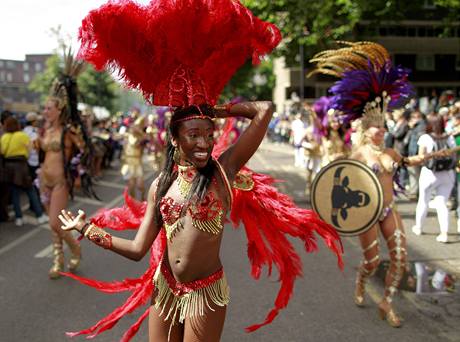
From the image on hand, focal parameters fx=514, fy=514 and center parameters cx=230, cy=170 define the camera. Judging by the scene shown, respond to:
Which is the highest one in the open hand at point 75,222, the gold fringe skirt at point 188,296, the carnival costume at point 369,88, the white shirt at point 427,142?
the carnival costume at point 369,88

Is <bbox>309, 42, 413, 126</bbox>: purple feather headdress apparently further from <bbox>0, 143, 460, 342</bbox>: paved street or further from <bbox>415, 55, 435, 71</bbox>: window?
<bbox>415, 55, 435, 71</bbox>: window

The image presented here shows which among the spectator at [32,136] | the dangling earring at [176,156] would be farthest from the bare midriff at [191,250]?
the spectator at [32,136]

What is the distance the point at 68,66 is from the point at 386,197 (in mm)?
4114

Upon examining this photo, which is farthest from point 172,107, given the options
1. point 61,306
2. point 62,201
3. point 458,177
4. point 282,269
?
point 458,177

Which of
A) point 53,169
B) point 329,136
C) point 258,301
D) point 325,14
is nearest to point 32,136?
point 53,169

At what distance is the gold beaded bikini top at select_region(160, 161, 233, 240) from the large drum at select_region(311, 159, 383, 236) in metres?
2.22

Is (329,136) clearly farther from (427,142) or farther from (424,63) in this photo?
(424,63)

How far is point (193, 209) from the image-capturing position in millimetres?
2572

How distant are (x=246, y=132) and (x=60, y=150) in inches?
161

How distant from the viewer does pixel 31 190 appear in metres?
9.61

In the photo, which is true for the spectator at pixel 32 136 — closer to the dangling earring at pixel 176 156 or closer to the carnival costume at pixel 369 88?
the carnival costume at pixel 369 88

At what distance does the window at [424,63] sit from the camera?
43.2m

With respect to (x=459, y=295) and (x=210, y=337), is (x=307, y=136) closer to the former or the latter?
(x=459, y=295)

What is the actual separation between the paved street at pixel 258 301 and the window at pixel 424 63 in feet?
128
